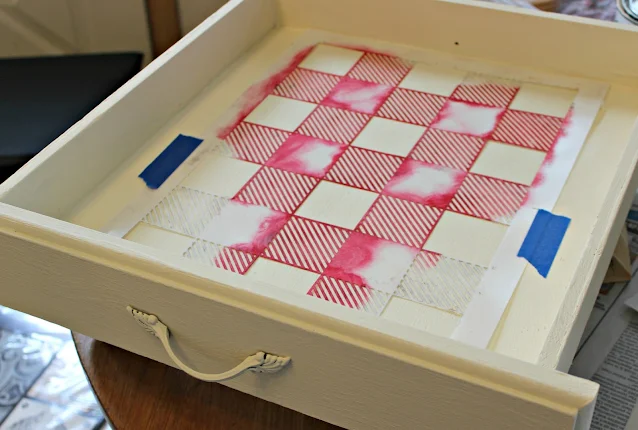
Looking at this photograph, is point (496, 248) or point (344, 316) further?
point (496, 248)

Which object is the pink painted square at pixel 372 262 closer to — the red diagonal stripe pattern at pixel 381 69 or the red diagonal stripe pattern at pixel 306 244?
the red diagonal stripe pattern at pixel 306 244

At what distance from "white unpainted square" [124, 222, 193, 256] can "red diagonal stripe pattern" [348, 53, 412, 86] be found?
396 mm

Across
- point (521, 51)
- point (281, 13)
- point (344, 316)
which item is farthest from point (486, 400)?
point (281, 13)

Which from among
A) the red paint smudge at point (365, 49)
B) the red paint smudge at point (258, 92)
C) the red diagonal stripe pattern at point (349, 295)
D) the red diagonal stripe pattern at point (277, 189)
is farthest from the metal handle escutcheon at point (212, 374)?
the red paint smudge at point (365, 49)

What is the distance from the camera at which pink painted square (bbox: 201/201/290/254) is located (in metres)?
0.79

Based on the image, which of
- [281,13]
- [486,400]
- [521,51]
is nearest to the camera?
[486,400]

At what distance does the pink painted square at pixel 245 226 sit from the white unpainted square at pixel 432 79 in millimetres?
322

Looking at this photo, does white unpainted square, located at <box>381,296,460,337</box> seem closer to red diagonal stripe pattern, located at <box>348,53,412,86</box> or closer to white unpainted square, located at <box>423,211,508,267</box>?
white unpainted square, located at <box>423,211,508,267</box>

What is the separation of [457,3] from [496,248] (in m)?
0.43

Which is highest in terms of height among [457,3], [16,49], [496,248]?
[457,3]

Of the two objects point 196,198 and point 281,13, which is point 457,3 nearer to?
point 281,13

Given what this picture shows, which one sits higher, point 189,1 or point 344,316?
point 344,316

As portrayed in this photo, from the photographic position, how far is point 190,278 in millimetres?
623

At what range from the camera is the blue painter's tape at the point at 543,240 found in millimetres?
749
